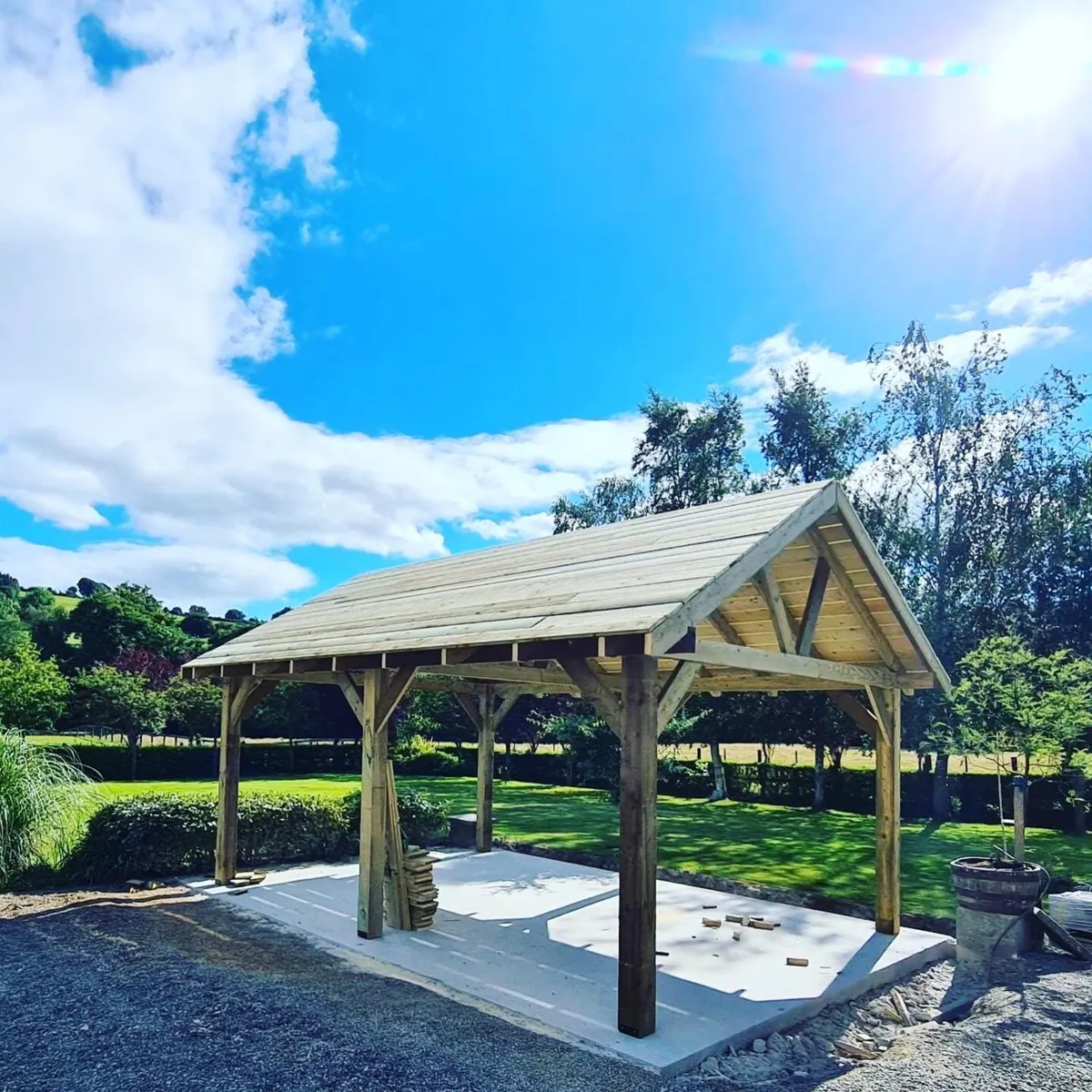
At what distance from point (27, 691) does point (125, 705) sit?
527cm

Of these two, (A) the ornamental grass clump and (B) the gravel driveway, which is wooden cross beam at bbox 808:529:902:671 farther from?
(A) the ornamental grass clump

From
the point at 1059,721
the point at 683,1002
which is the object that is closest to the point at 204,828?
the point at 683,1002

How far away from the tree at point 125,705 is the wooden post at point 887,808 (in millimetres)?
28043

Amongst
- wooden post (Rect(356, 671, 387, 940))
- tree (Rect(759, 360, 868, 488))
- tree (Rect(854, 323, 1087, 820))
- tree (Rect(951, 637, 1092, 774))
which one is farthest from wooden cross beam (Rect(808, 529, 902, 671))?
tree (Rect(759, 360, 868, 488))

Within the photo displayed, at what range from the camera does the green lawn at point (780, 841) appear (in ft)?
37.0

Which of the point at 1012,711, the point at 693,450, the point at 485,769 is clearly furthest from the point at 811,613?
the point at 693,450

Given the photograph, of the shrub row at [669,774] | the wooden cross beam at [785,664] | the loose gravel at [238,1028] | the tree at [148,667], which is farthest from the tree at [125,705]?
the wooden cross beam at [785,664]

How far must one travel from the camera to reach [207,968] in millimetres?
6863

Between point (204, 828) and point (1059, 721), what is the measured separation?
1061 centimetres


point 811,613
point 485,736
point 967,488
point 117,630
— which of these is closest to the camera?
point 811,613

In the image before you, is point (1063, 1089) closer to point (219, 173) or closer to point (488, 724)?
point (488, 724)

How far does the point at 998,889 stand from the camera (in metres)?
7.62

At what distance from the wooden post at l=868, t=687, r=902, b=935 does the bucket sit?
78cm

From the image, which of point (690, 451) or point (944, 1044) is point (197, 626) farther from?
point (944, 1044)
